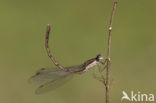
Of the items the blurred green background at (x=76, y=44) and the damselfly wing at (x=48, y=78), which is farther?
the blurred green background at (x=76, y=44)

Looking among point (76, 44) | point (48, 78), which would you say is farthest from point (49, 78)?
point (76, 44)

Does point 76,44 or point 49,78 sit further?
point 76,44

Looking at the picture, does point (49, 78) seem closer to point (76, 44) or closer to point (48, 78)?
point (48, 78)

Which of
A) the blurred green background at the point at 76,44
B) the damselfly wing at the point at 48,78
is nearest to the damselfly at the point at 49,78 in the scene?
the damselfly wing at the point at 48,78

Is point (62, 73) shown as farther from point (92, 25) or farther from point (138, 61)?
point (92, 25)

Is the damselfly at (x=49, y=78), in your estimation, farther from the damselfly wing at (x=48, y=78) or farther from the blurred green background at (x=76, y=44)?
the blurred green background at (x=76, y=44)

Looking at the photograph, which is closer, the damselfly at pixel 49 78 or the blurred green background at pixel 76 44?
the damselfly at pixel 49 78

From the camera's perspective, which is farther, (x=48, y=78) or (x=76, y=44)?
(x=76, y=44)

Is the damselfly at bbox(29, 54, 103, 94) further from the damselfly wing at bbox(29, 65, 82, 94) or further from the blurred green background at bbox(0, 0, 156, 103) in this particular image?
the blurred green background at bbox(0, 0, 156, 103)
